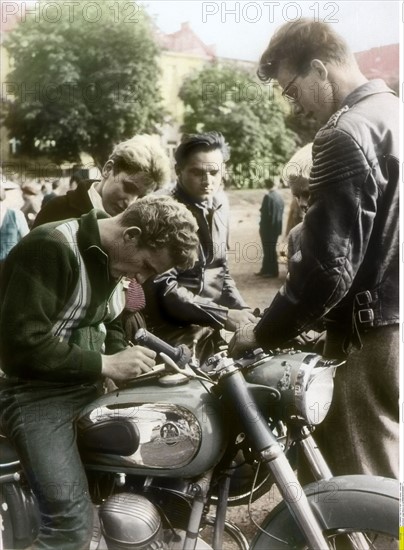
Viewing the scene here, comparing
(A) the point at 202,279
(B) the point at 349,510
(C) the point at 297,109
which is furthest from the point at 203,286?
(B) the point at 349,510

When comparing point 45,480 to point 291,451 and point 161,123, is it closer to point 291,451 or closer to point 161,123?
point 291,451

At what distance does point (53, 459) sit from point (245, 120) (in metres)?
1.12

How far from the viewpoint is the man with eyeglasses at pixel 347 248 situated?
5.28ft

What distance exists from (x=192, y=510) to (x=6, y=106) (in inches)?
52.1

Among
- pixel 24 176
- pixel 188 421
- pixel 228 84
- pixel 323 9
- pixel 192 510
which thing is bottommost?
pixel 192 510

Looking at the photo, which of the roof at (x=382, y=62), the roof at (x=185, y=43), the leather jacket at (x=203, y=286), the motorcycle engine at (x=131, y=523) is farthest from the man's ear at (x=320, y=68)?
the motorcycle engine at (x=131, y=523)

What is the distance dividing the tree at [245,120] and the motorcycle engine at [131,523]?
3.13 feet

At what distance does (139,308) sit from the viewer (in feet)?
5.62

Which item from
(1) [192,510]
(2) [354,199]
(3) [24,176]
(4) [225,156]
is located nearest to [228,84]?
(4) [225,156]

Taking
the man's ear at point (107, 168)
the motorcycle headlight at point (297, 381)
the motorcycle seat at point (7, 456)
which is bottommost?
the motorcycle seat at point (7, 456)

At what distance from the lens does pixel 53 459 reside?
1475 millimetres

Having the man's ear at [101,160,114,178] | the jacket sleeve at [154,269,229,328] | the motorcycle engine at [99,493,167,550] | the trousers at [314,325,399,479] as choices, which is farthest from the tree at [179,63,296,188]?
the motorcycle engine at [99,493,167,550]

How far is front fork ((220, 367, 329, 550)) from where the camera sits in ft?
4.64

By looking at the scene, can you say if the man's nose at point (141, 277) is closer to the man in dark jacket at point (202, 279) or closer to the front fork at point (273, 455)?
the man in dark jacket at point (202, 279)
